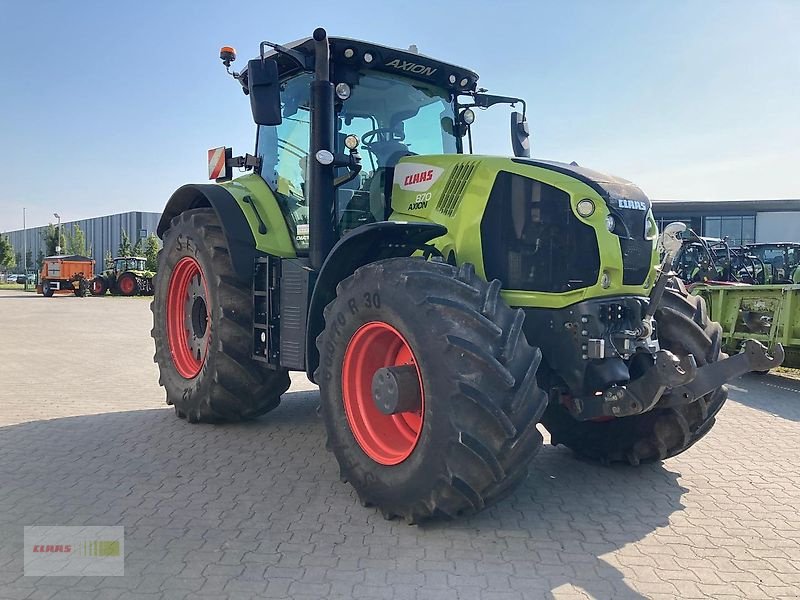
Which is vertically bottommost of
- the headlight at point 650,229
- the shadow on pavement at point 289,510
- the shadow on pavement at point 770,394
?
the shadow on pavement at point 770,394

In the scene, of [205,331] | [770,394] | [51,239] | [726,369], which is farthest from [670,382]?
[51,239]

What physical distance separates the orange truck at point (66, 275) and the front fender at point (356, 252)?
31818mm

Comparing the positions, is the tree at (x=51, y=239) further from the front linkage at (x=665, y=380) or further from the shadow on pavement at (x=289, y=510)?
the front linkage at (x=665, y=380)

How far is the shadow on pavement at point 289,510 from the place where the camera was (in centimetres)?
322

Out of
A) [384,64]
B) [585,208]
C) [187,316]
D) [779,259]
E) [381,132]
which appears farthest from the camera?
[779,259]

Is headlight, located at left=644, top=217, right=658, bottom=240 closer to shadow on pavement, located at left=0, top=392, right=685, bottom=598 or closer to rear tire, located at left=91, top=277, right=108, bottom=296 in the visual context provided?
shadow on pavement, located at left=0, top=392, right=685, bottom=598

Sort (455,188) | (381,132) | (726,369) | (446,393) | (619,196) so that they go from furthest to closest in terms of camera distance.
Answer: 1. (381,132)
2. (455,188)
3. (619,196)
4. (726,369)
5. (446,393)

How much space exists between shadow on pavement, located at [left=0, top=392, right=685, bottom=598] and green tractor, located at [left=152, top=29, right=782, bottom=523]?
0.24 m

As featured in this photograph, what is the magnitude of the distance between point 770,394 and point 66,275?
33.7 meters

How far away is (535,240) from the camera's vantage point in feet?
12.9

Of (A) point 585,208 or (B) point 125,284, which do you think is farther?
(B) point 125,284

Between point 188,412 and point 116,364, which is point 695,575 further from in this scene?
point 116,364

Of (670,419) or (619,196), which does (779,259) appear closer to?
(670,419)

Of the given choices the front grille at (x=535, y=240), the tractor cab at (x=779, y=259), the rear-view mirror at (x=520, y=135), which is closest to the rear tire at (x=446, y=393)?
the front grille at (x=535, y=240)
